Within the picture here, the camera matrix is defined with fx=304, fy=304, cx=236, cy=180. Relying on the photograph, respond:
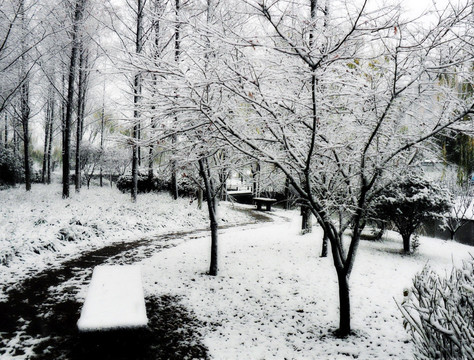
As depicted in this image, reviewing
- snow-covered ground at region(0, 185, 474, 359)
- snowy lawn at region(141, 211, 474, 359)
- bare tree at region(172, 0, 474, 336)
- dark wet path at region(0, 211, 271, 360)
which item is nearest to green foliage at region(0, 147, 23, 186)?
snow-covered ground at region(0, 185, 474, 359)

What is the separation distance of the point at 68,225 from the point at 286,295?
21.0 ft

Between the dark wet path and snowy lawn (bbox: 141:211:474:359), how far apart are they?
309mm

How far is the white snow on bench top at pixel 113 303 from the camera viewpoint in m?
3.06

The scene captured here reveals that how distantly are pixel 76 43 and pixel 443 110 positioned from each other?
44.8ft

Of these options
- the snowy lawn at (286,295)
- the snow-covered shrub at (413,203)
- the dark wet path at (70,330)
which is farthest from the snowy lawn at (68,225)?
the snow-covered shrub at (413,203)

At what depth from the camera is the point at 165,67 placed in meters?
3.07

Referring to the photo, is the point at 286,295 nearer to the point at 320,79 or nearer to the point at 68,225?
the point at 320,79

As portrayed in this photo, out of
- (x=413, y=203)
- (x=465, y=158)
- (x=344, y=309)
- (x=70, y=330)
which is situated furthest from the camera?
(x=465, y=158)

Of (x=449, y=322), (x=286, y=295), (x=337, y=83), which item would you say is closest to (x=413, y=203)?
(x=286, y=295)

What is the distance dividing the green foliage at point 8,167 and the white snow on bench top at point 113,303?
15577 millimetres

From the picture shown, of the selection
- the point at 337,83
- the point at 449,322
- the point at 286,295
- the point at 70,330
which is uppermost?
the point at 337,83

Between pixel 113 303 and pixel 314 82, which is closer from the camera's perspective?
pixel 314 82

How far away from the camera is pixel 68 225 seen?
8.50 m

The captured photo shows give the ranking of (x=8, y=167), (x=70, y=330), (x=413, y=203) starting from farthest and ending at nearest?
(x=8, y=167), (x=413, y=203), (x=70, y=330)
